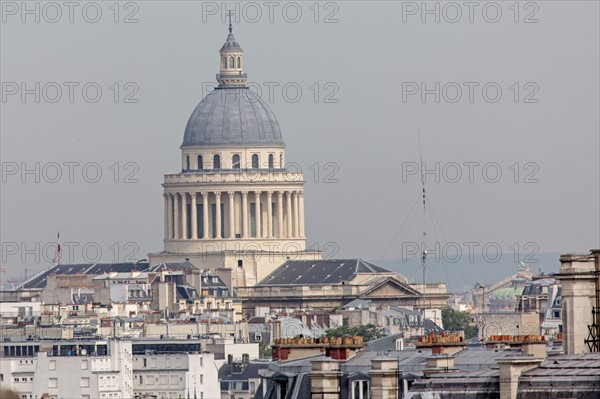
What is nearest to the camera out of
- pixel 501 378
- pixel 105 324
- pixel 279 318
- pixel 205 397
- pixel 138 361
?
pixel 501 378

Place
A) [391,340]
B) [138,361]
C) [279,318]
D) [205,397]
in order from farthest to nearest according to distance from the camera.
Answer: [279,318]
[138,361]
[205,397]
[391,340]

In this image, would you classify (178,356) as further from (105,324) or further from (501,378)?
(501,378)

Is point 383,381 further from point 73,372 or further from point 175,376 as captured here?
point 175,376

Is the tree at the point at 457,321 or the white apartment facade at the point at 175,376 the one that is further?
the tree at the point at 457,321

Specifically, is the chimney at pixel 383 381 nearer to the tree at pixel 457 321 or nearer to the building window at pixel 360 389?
the building window at pixel 360 389

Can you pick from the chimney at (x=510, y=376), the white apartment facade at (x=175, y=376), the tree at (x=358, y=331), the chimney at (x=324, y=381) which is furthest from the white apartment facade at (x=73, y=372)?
the chimney at (x=510, y=376)

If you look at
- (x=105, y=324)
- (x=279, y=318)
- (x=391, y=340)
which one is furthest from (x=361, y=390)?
(x=279, y=318)

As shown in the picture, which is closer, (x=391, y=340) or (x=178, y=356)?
(x=391, y=340)
